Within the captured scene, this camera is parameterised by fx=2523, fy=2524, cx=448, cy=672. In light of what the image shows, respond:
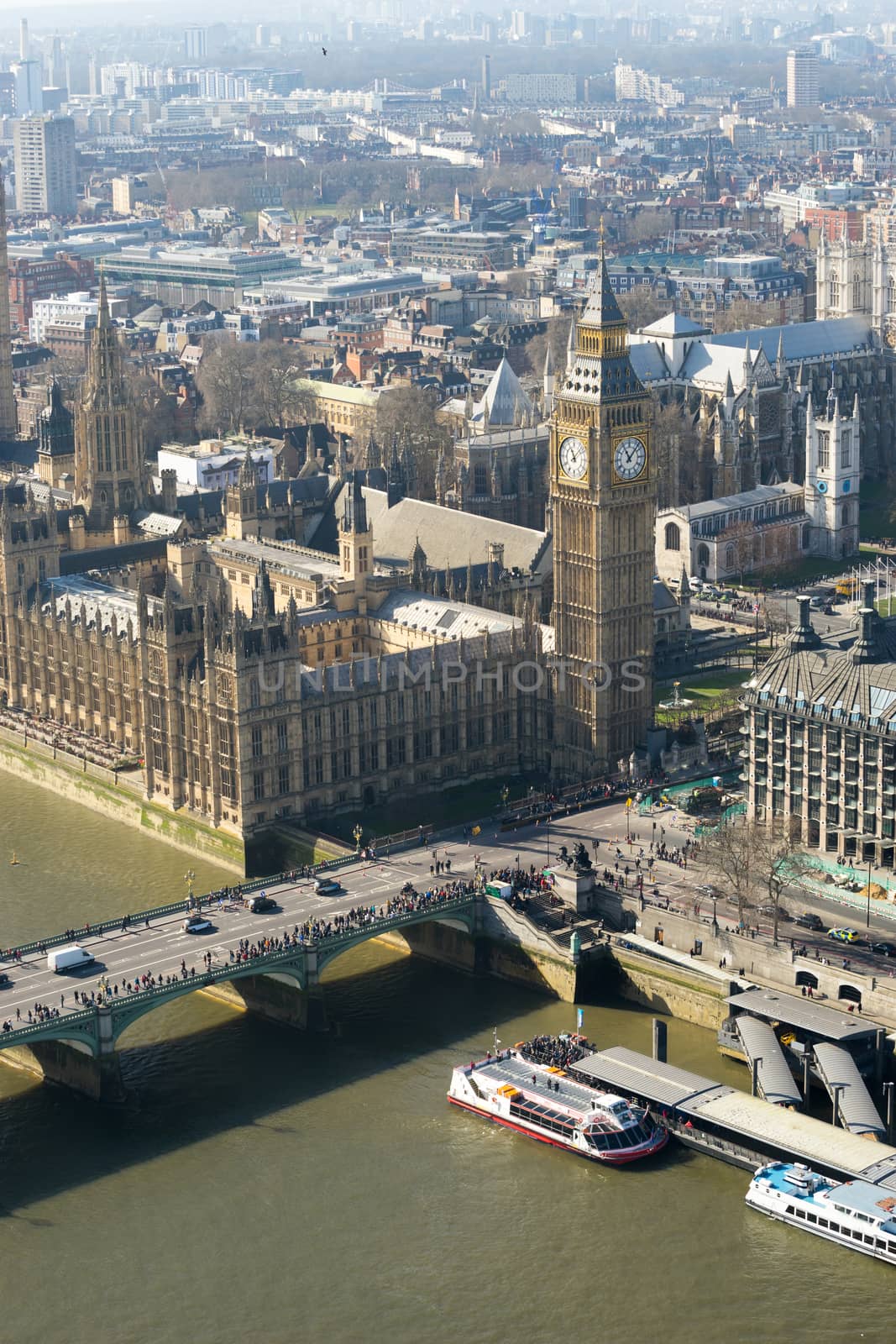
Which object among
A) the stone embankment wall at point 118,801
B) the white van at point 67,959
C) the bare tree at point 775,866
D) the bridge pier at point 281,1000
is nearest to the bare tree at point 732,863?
the bare tree at point 775,866

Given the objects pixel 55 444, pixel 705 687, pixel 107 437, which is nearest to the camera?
pixel 705 687

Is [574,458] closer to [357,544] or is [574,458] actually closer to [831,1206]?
[357,544]

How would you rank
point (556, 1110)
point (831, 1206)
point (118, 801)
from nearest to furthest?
point (831, 1206) → point (556, 1110) → point (118, 801)

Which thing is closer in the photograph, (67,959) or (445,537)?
(67,959)

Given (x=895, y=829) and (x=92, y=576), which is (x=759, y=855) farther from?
(x=92, y=576)

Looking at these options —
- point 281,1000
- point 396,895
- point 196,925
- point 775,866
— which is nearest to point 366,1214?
point 281,1000

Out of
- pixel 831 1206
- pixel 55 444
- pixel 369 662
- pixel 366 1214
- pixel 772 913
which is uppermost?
pixel 55 444

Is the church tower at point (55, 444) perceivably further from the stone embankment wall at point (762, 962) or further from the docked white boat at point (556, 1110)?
the docked white boat at point (556, 1110)
